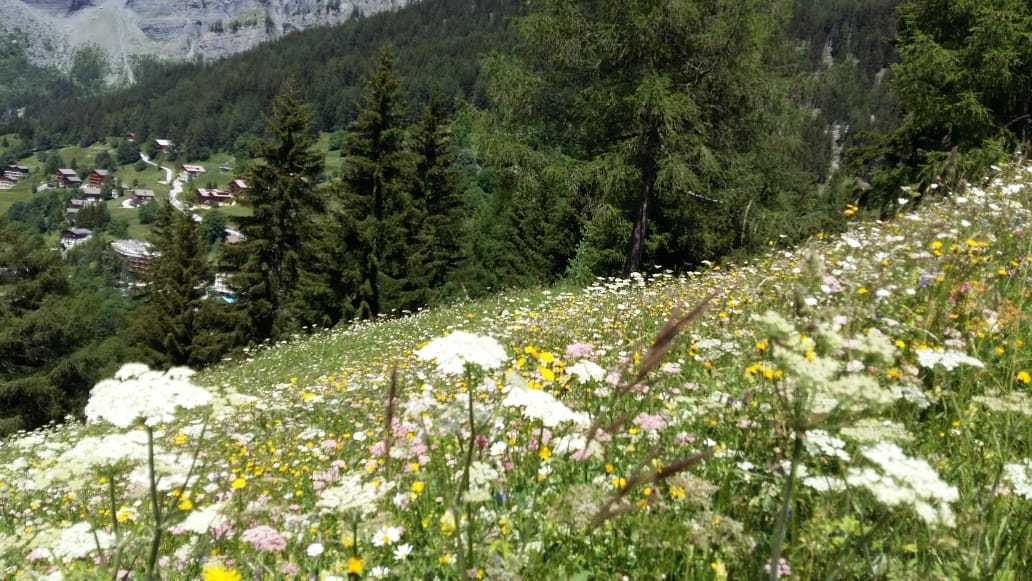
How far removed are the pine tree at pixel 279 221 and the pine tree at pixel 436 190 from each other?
7.18 meters

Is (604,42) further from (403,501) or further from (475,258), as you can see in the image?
(475,258)

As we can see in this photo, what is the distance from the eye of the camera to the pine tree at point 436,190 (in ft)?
129

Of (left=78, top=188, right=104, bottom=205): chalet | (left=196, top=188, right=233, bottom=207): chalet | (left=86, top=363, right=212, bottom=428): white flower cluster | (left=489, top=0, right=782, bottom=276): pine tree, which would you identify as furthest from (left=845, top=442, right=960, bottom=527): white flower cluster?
(left=78, top=188, right=104, bottom=205): chalet

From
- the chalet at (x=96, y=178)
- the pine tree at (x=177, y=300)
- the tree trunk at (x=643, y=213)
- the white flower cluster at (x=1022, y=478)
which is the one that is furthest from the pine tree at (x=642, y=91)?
the chalet at (x=96, y=178)

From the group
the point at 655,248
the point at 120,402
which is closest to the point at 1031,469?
the point at 120,402

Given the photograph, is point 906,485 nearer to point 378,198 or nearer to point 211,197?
point 378,198

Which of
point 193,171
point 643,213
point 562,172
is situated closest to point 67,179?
point 193,171

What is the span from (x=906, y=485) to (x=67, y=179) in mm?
228011

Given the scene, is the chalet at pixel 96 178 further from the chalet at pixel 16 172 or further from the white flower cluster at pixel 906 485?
the white flower cluster at pixel 906 485

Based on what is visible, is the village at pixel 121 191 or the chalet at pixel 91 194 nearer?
the village at pixel 121 191

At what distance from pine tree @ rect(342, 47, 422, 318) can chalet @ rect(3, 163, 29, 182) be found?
22017 centimetres

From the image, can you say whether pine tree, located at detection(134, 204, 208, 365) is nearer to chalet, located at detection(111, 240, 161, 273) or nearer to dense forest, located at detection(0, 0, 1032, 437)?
dense forest, located at detection(0, 0, 1032, 437)

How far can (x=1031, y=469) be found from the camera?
6.49 ft

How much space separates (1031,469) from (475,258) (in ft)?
153
